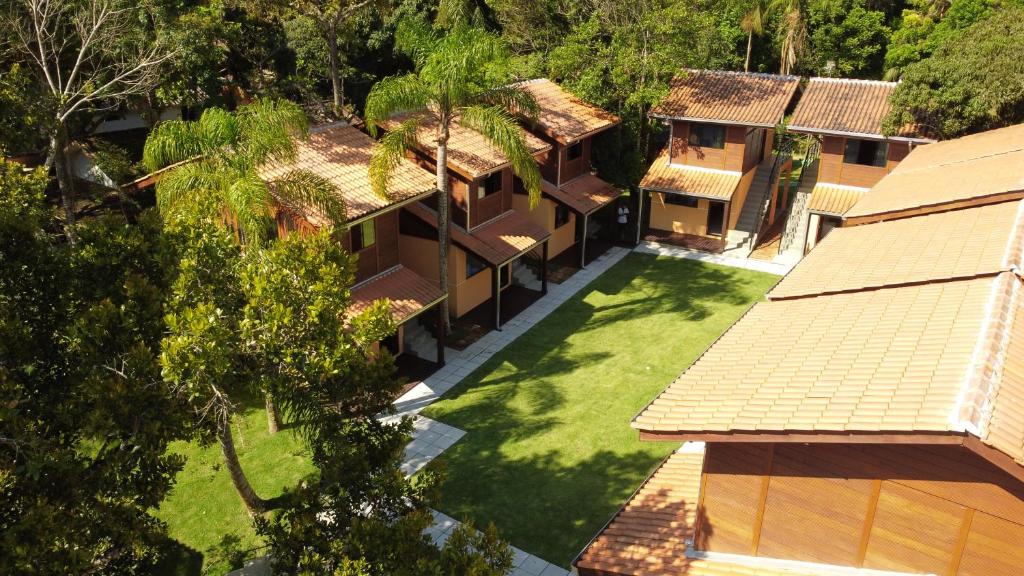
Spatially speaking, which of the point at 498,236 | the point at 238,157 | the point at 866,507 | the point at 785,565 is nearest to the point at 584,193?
the point at 498,236

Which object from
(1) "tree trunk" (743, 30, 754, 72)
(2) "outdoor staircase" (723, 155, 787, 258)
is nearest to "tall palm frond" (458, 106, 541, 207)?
(2) "outdoor staircase" (723, 155, 787, 258)

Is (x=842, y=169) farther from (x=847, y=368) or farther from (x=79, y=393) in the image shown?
(x=79, y=393)

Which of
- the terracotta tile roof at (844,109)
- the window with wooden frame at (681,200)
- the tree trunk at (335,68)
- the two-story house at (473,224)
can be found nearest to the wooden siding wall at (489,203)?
the two-story house at (473,224)

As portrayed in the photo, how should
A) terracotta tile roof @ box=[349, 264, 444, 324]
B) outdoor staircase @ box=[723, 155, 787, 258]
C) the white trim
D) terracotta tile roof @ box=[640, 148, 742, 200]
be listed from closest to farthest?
1. the white trim
2. terracotta tile roof @ box=[349, 264, 444, 324]
3. terracotta tile roof @ box=[640, 148, 742, 200]
4. outdoor staircase @ box=[723, 155, 787, 258]

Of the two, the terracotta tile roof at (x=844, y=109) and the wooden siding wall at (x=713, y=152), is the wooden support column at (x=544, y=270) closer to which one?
the wooden siding wall at (x=713, y=152)

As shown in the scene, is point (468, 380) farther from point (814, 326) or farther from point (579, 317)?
point (814, 326)

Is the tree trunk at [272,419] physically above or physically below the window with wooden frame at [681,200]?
below

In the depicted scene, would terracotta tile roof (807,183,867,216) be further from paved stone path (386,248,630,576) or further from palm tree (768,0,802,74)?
palm tree (768,0,802,74)
